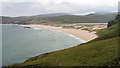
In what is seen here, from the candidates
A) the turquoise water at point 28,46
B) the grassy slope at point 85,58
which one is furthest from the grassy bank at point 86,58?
the turquoise water at point 28,46

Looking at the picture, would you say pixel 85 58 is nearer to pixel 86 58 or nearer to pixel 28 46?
pixel 86 58

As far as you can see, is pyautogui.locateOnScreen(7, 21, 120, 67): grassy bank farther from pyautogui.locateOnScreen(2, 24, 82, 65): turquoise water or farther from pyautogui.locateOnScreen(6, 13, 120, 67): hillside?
pyautogui.locateOnScreen(2, 24, 82, 65): turquoise water

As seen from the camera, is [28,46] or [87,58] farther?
[28,46]

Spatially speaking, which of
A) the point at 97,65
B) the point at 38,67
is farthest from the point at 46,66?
the point at 97,65

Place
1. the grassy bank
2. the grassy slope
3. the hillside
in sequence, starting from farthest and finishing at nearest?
the grassy slope, the grassy bank, the hillside

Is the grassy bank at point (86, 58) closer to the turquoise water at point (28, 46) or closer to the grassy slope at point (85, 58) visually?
the grassy slope at point (85, 58)

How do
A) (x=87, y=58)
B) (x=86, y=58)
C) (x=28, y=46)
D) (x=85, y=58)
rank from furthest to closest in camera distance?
(x=28, y=46)
(x=85, y=58)
(x=86, y=58)
(x=87, y=58)

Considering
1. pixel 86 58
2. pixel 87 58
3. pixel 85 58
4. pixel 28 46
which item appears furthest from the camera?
pixel 28 46

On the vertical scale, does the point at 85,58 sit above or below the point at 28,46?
above

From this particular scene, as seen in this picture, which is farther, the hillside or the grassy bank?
the grassy bank

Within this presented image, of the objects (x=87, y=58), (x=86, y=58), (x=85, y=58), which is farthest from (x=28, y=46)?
(x=87, y=58)

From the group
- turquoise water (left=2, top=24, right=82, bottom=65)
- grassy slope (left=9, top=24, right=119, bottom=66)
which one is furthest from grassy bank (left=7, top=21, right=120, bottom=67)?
turquoise water (left=2, top=24, right=82, bottom=65)
